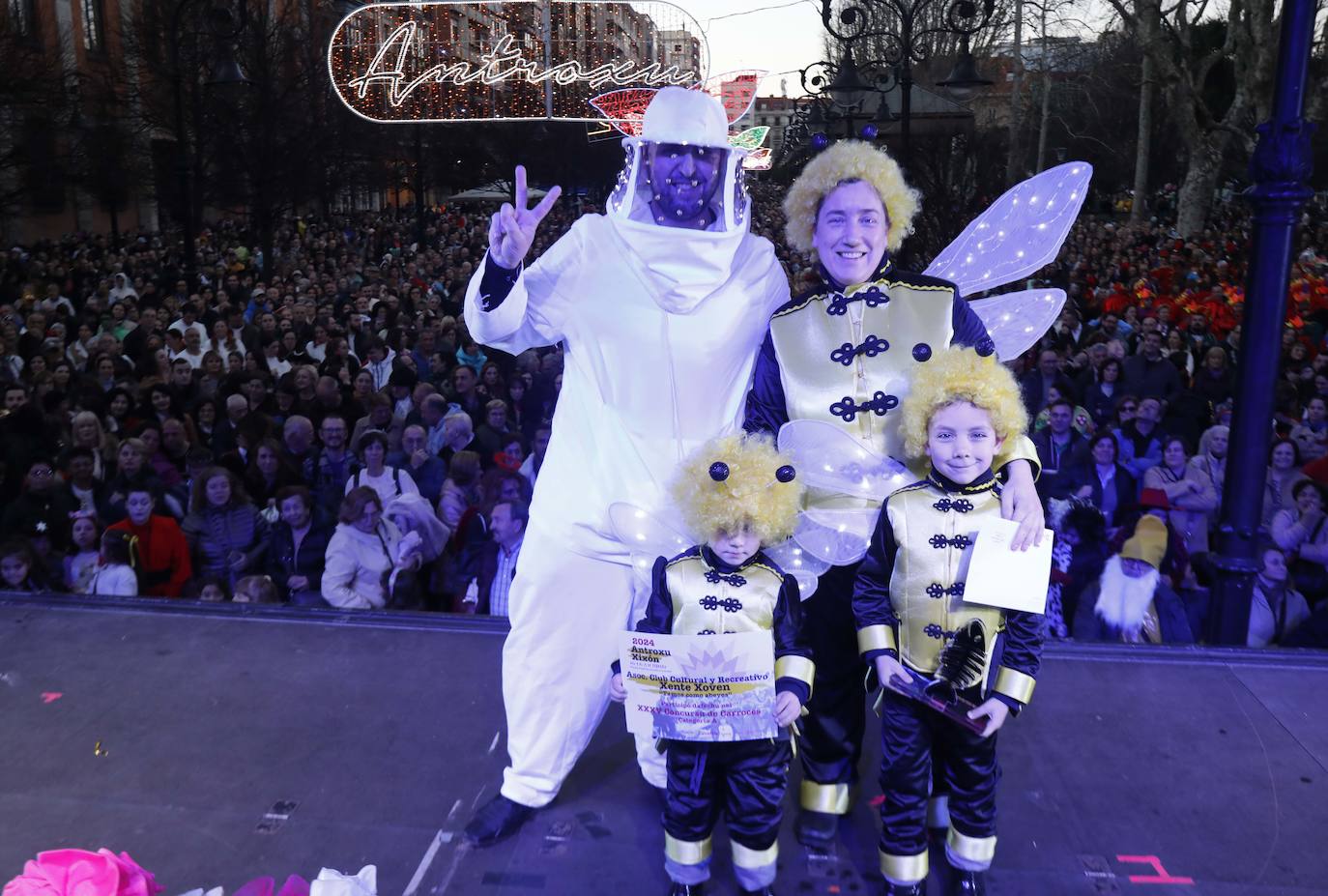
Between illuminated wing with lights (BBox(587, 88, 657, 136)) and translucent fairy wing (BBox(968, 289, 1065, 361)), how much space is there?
1.18m

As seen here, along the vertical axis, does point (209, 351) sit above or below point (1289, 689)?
above

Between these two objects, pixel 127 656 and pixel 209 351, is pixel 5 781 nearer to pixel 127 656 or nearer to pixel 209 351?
pixel 127 656

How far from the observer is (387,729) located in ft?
13.2

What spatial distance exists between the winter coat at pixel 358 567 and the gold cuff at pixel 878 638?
115 inches

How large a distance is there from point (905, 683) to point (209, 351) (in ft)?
25.9

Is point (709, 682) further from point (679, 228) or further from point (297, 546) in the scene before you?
point (297, 546)

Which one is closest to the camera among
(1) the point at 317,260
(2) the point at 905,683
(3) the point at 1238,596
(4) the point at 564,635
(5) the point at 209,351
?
(2) the point at 905,683

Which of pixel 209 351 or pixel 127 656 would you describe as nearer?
pixel 127 656

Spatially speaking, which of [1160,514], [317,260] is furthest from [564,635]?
[317,260]

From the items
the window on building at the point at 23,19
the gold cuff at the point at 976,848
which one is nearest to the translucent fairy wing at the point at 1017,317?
the gold cuff at the point at 976,848

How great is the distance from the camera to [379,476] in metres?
6.38

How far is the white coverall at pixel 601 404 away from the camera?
3.17m

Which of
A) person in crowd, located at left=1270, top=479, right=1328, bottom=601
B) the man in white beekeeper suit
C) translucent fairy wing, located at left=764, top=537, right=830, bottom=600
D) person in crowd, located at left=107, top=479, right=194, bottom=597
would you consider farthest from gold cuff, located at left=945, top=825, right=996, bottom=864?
person in crowd, located at left=107, top=479, right=194, bottom=597

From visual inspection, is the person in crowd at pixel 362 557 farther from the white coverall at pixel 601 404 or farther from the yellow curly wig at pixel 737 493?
the yellow curly wig at pixel 737 493
